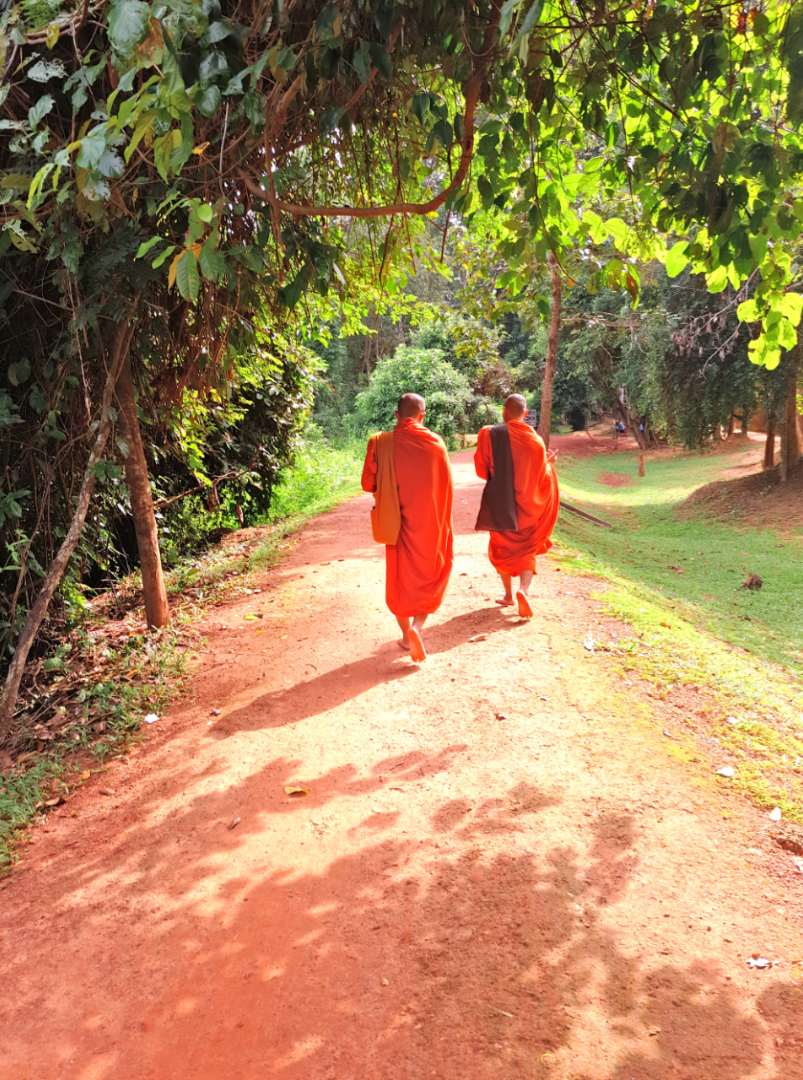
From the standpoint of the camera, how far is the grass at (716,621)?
4684 millimetres

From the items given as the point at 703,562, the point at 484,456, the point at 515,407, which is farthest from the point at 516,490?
the point at 703,562

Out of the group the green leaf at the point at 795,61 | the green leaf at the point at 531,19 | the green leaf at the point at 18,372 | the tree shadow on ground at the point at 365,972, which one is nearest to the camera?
the green leaf at the point at 531,19

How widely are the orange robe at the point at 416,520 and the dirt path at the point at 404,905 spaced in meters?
0.75

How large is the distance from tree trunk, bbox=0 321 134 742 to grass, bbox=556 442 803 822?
4.05 m

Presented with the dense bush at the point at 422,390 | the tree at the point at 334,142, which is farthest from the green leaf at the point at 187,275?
the dense bush at the point at 422,390

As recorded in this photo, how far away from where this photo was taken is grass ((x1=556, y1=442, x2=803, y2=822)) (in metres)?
4.68

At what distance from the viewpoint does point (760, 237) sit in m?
3.17

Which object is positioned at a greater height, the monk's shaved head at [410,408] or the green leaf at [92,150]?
the green leaf at [92,150]

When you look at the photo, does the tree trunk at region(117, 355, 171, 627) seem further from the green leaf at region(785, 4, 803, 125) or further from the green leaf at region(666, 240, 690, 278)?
the green leaf at region(785, 4, 803, 125)

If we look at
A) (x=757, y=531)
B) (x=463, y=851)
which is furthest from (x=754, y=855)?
(x=757, y=531)

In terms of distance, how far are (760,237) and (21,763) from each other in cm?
497

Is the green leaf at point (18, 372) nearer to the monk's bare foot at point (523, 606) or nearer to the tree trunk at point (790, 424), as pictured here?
the monk's bare foot at point (523, 606)

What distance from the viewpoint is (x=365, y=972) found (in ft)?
9.62

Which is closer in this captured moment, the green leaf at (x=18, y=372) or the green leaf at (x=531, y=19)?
the green leaf at (x=531, y=19)
